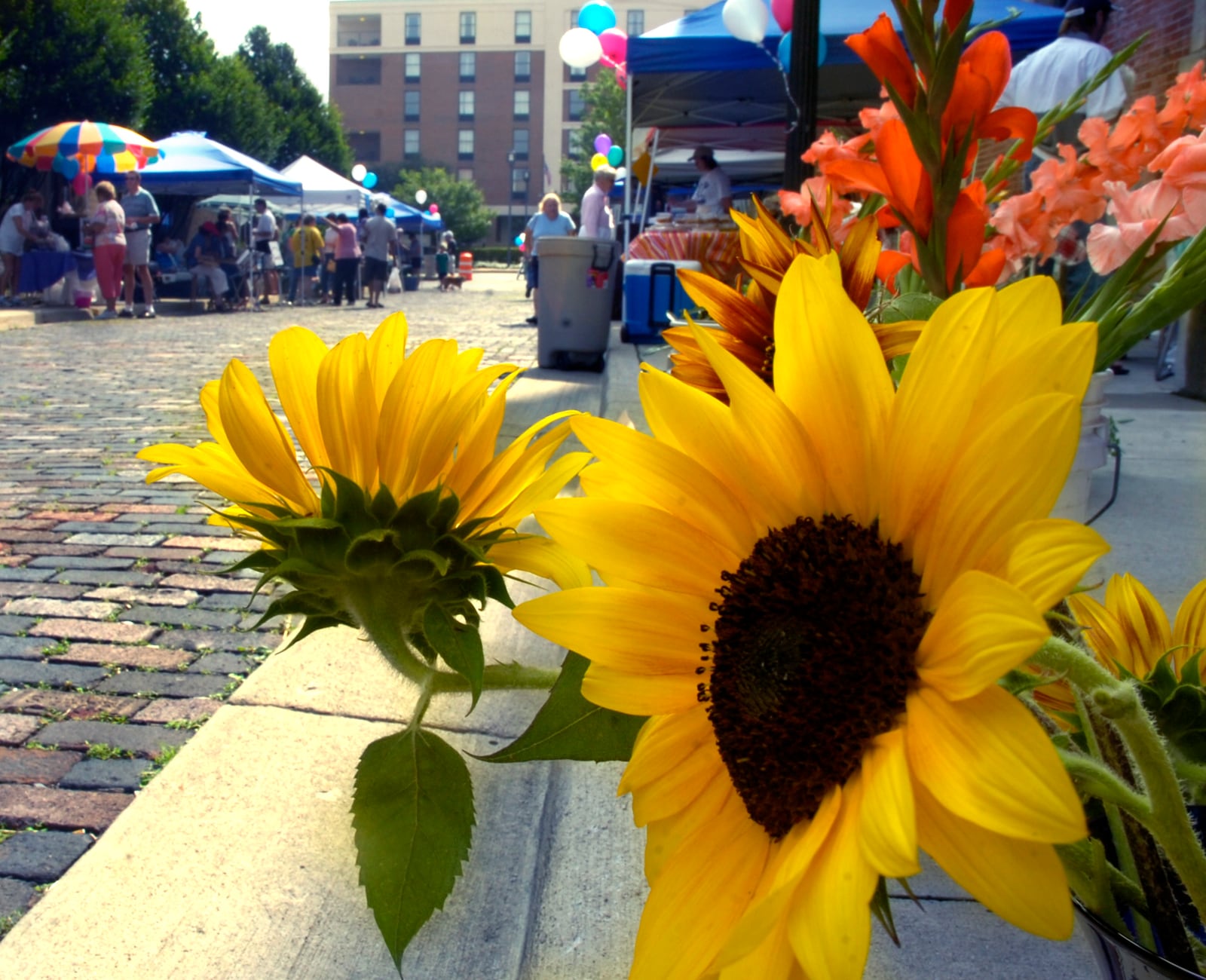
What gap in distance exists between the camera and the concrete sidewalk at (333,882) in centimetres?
121

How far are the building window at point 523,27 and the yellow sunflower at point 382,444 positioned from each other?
279ft

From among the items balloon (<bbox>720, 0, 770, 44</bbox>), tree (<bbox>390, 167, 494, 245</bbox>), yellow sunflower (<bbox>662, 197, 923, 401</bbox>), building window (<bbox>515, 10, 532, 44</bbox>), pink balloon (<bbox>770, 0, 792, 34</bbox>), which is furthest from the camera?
building window (<bbox>515, 10, 532, 44</bbox>)

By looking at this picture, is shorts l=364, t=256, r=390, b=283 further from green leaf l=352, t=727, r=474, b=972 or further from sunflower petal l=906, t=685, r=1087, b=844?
sunflower petal l=906, t=685, r=1087, b=844

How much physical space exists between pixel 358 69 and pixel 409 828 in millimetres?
90406

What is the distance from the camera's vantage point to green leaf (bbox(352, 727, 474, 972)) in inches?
20.1

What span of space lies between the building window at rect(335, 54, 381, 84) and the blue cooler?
263ft

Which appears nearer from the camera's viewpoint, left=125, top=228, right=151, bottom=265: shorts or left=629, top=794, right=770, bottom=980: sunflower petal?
left=629, top=794, right=770, bottom=980: sunflower petal

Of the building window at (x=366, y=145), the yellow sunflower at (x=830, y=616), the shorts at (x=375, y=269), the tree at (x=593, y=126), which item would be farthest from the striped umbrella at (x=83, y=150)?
the building window at (x=366, y=145)

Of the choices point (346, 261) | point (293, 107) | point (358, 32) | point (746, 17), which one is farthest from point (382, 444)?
point (358, 32)

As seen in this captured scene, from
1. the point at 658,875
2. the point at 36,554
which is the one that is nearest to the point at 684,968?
the point at 658,875

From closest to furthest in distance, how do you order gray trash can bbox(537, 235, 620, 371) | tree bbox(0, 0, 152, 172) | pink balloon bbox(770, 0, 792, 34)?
1. pink balloon bbox(770, 0, 792, 34)
2. gray trash can bbox(537, 235, 620, 371)
3. tree bbox(0, 0, 152, 172)

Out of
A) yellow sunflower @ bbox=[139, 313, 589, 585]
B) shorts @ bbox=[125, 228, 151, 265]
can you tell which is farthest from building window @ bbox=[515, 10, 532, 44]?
yellow sunflower @ bbox=[139, 313, 589, 585]

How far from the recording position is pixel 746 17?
23.5 ft

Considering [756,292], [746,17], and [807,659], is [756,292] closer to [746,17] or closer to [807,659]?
[807,659]
